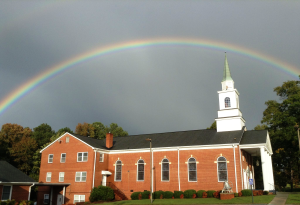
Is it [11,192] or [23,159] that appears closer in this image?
[11,192]

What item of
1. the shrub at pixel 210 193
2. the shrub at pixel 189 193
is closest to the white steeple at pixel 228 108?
the shrub at pixel 210 193

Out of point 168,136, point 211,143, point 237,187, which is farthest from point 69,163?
point 237,187

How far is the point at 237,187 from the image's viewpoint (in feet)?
111

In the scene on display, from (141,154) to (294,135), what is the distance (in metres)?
24.9

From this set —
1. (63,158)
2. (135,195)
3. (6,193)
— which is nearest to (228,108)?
(135,195)

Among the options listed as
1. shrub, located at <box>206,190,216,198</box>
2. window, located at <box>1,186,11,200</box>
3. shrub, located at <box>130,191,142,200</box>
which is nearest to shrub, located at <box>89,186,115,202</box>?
shrub, located at <box>130,191,142,200</box>

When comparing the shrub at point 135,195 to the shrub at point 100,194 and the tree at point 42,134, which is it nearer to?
the shrub at point 100,194

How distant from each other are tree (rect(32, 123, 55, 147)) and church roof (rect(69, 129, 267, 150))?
3248 cm

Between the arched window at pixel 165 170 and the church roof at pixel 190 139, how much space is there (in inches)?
98.7

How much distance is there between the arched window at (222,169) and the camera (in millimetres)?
35356

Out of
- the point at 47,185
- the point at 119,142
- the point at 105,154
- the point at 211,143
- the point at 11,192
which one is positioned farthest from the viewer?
the point at 119,142

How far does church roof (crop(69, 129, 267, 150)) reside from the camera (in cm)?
3644

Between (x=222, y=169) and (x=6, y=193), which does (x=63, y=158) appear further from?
(x=222, y=169)

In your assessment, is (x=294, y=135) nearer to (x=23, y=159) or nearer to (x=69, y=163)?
(x=69, y=163)
